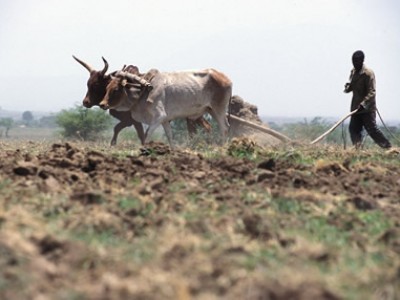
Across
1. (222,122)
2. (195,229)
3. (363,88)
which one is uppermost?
(363,88)

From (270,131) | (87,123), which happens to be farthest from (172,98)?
(87,123)

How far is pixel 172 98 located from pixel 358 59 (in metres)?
3.37

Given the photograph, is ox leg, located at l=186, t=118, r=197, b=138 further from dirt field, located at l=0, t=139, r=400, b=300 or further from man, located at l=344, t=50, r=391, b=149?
dirt field, located at l=0, t=139, r=400, b=300

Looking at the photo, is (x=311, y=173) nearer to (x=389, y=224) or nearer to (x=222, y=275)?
(x=389, y=224)

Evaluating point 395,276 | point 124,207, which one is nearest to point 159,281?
point 395,276

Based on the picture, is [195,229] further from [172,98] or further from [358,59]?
[172,98]

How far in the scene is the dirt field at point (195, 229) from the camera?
142 inches

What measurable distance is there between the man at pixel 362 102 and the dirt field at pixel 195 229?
136 inches

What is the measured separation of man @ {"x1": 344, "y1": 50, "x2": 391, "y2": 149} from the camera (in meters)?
10.6

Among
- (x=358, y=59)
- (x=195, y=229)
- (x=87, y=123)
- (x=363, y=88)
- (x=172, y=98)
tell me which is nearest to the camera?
(x=195, y=229)

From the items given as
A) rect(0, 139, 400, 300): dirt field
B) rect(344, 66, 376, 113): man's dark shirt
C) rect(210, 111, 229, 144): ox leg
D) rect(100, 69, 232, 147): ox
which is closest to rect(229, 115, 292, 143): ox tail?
rect(210, 111, 229, 144): ox leg

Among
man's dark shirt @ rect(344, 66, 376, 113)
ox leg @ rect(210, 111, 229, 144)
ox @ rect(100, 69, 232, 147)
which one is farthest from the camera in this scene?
ox leg @ rect(210, 111, 229, 144)

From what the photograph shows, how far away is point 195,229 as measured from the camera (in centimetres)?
455

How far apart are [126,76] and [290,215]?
737cm
